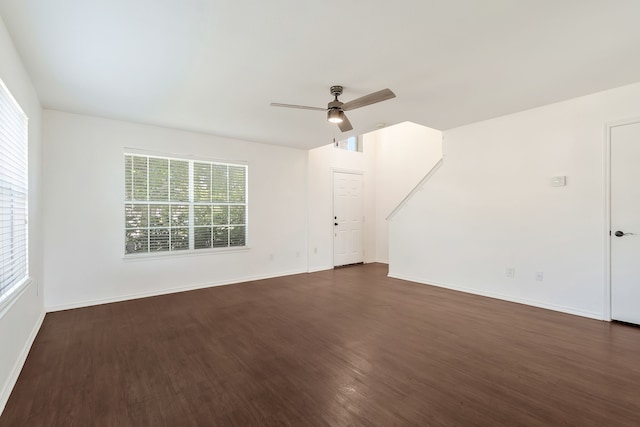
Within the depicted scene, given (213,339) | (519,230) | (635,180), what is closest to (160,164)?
(213,339)

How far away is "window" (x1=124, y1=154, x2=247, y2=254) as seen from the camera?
4199 millimetres

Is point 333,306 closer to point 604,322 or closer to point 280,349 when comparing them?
point 280,349

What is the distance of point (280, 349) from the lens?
8.57ft

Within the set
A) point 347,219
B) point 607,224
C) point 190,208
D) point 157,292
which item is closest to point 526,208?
point 607,224

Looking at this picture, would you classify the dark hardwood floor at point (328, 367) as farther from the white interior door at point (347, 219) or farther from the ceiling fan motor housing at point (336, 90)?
the white interior door at point (347, 219)

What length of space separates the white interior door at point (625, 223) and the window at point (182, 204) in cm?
501

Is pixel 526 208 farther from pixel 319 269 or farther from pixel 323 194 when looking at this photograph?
pixel 319 269

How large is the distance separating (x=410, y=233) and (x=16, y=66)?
5.19m

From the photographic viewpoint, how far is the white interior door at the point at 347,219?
642 cm

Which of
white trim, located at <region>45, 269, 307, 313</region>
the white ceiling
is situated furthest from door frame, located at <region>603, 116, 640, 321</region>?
white trim, located at <region>45, 269, 307, 313</region>

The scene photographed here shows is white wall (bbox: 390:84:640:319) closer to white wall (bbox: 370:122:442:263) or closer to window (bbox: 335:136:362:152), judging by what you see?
white wall (bbox: 370:122:442:263)

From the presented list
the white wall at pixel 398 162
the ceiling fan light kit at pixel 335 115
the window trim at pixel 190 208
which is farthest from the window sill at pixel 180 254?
the white wall at pixel 398 162

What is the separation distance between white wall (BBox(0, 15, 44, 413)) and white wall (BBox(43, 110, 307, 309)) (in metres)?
0.30

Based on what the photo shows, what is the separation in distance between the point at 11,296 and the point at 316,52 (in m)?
2.97
